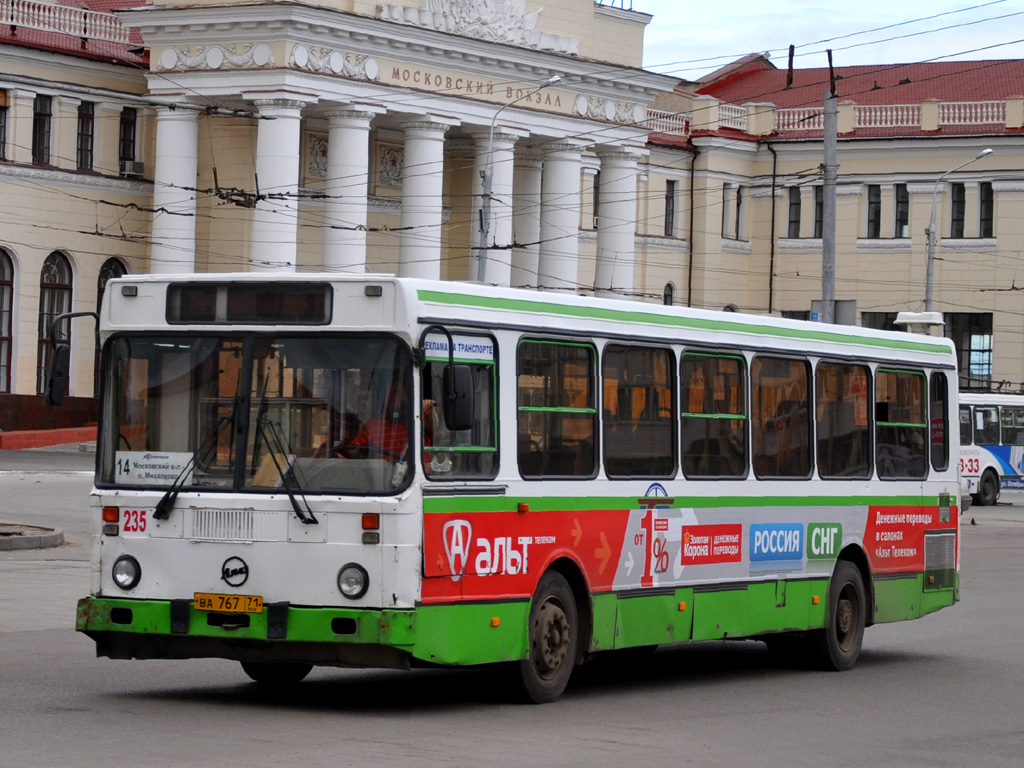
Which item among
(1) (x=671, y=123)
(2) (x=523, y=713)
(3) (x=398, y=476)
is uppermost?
(1) (x=671, y=123)

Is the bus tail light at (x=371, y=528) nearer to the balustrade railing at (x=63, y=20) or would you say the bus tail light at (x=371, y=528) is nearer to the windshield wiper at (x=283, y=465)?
the windshield wiper at (x=283, y=465)

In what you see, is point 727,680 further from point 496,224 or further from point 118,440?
point 496,224

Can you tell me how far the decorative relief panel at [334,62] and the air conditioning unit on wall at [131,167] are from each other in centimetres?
634

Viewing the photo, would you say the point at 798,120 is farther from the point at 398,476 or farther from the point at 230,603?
the point at 230,603

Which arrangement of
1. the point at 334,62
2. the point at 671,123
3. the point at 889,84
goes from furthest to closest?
1. the point at 889,84
2. the point at 671,123
3. the point at 334,62

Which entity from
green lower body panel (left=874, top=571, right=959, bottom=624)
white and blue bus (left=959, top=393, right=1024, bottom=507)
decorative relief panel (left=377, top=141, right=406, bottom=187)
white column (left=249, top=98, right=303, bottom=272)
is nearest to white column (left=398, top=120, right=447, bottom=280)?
decorative relief panel (left=377, top=141, right=406, bottom=187)

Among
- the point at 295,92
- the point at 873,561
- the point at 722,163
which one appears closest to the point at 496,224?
the point at 295,92

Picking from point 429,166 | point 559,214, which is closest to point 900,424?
point 429,166

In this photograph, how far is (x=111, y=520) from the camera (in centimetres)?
1140

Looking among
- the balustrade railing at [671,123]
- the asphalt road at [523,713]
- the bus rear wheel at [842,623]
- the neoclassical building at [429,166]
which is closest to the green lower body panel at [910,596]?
the bus rear wheel at [842,623]

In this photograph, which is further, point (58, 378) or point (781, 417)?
point (781, 417)

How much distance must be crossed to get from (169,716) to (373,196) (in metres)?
47.8

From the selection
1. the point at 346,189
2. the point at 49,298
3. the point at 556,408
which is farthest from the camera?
the point at 346,189

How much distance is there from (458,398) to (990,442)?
39.3 metres
